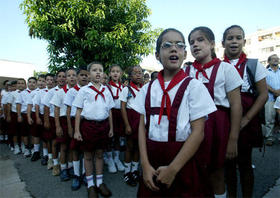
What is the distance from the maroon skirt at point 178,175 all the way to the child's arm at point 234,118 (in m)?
0.53

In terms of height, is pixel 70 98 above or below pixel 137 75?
below

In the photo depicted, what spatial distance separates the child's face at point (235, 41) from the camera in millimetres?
1978

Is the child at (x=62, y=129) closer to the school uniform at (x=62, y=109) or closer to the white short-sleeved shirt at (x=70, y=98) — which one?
the school uniform at (x=62, y=109)

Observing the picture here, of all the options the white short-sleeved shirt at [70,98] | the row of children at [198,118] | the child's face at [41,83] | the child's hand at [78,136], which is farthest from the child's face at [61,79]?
the row of children at [198,118]

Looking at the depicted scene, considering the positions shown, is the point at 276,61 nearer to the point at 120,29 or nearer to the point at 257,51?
the point at 120,29

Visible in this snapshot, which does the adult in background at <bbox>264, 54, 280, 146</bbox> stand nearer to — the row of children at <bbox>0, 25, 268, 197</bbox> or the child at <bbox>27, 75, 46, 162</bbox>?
the row of children at <bbox>0, 25, 268, 197</bbox>

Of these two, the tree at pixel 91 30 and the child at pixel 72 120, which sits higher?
the tree at pixel 91 30

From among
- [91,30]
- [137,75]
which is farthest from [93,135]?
[91,30]

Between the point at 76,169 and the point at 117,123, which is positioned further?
the point at 117,123

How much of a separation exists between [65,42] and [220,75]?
9034mm

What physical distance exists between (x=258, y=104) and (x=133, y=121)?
1816 millimetres

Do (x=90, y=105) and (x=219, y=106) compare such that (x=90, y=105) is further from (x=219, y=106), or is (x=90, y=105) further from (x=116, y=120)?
(x=219, y=106)

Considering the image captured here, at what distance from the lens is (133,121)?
10.1 feet

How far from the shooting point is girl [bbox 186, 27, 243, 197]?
163cm
